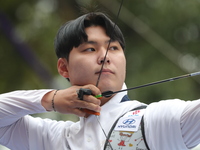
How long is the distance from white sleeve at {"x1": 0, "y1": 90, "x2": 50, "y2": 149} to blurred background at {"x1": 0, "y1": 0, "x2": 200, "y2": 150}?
1.01m

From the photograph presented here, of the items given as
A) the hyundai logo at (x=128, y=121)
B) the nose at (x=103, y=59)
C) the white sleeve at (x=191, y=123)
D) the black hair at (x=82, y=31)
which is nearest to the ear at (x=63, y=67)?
the black hair at (x=82, y=31)

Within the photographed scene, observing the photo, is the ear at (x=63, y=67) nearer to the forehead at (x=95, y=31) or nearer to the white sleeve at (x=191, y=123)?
the forehead at (x=95, y=31)

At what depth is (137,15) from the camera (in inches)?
115

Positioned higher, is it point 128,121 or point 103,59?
point 103,59

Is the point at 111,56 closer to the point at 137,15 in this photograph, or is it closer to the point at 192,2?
the point at 192,2

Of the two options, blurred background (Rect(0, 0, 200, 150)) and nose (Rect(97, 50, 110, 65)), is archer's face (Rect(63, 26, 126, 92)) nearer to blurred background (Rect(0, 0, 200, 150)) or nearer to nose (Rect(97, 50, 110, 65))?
nose (Rect(97, 50, 110, 65))

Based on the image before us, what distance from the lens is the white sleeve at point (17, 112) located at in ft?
3.59

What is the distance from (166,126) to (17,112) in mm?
405

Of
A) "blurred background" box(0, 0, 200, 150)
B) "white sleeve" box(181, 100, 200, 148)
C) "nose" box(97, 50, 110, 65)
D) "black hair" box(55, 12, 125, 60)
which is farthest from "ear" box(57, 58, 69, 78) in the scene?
"blurred background" box(0, 0, 200, 150)

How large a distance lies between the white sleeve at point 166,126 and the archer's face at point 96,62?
17 cm

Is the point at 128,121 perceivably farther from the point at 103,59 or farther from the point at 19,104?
the point at 19,104

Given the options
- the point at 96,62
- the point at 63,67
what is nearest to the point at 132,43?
the point at 63,67

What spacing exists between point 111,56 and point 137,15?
187 centimetres

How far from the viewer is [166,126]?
2.92 ft
